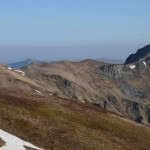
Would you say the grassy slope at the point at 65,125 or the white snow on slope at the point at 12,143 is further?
the grassy slope at the point at 65,125

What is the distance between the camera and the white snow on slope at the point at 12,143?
47438 mm

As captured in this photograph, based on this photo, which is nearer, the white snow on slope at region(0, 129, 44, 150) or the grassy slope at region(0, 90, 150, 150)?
the white snow on slope at region(0, 129, 44, 150)

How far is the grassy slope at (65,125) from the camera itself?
55.2m

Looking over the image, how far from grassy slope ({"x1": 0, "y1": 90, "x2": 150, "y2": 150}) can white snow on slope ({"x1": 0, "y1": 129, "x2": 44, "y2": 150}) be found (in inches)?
73.0

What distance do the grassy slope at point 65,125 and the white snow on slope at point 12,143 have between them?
185cm

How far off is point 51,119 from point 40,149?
14108 mm

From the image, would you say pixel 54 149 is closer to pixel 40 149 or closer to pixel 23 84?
pixel 40 149

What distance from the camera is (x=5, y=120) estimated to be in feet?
188

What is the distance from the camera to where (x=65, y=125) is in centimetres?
6231

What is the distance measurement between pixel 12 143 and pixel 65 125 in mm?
14574

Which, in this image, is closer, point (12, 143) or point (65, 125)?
point (12, 143)

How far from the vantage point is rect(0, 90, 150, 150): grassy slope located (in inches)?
2172

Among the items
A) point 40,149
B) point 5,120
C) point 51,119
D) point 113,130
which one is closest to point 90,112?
point 113,130

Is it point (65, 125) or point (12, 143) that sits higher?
point (12, 143)
